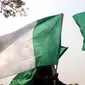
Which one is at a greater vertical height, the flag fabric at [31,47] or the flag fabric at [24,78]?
the flag fabric at [31,47]

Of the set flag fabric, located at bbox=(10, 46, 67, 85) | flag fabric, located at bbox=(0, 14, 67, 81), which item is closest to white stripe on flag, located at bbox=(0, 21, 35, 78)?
flag fabric, located at bbox=(0, 14, 67, 81)

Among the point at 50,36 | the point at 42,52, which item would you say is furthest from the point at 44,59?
the point at 50,36

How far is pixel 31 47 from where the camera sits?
34.2 feet

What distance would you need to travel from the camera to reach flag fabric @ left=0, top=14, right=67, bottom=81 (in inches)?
397

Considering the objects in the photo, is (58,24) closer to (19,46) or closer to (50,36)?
(50,36)

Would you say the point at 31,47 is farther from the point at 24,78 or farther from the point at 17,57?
the point at 24,78

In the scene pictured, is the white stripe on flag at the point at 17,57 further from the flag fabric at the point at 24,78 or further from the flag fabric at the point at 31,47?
the flag fabric at the point at 24,78

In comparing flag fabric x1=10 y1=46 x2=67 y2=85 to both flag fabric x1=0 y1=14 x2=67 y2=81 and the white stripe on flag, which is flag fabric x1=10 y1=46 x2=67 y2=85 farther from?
the white stripe on flag

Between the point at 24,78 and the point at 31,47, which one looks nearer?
the point at 31,47

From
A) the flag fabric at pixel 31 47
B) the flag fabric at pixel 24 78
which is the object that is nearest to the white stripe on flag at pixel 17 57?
the flag fabric at pixel 31 47

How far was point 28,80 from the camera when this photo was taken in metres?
11.1

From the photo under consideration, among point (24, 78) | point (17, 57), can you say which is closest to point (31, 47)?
point (17, 57)

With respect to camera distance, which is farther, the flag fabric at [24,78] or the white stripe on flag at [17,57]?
the flag fabric at [24,78]

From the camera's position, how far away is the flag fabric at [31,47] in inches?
397
